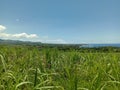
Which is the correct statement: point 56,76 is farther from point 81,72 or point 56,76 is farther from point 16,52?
point 16,52

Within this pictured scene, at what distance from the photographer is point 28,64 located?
4203mm

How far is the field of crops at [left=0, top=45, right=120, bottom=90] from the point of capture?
7.47 feet

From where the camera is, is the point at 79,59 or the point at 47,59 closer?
the point at 47,59

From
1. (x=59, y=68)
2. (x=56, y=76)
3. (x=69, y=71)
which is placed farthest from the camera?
(x=59, y=68)

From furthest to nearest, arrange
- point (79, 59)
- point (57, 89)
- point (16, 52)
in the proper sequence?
point (16, 52) < point (79, 59) < point (57, 89)

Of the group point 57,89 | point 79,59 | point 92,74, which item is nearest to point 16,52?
point 79,59

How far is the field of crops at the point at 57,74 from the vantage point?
89.6 inches

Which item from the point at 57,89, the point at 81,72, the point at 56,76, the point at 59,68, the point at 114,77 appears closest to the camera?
the point at 57,89

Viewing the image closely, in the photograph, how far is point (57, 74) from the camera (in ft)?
10.1

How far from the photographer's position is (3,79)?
2.75 metres

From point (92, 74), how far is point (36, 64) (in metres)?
1.47

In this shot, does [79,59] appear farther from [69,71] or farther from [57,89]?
[57,89]

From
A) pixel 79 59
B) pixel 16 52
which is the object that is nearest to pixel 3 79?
pixel 79 59

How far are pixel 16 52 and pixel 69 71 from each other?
11.6ft
